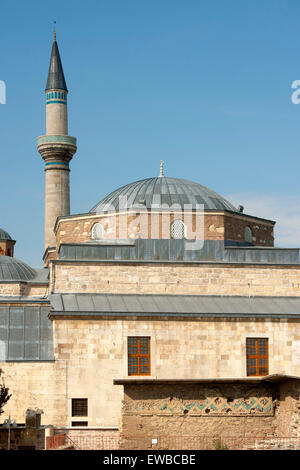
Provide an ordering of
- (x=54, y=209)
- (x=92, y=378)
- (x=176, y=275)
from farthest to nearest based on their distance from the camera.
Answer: (x=54, y=209) → (x=176, y=275) → (x=92, y=378)

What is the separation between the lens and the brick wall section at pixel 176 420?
67.9ft

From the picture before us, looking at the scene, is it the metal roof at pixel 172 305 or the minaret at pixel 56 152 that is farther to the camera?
the minaret at pixel 56 152

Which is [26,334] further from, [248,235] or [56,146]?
[56,146]

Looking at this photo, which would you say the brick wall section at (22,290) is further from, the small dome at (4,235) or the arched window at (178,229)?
the small dome at (4,235)

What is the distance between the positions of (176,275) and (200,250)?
130cm

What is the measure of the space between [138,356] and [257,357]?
139 inches

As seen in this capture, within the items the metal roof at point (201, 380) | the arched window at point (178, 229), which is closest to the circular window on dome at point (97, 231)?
the arched window at point (178, 229)

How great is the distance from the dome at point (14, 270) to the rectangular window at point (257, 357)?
1531cm

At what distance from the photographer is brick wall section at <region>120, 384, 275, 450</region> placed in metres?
20.7

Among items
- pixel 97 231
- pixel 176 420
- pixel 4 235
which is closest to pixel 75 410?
pixel 176 420

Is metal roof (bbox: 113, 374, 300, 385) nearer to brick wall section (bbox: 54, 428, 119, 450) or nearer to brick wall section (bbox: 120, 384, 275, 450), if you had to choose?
brick wall section (bbox: 120, 384, 275, 450)

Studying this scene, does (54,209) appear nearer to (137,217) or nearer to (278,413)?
(137,217)
